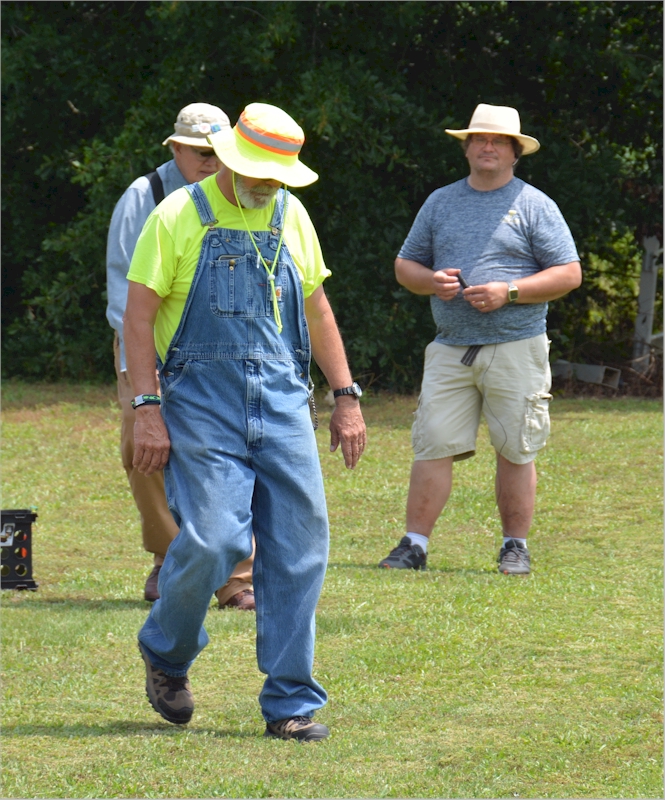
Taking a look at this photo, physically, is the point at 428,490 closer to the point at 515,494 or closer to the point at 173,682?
the point at 515,494

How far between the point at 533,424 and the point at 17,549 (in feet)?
9.11

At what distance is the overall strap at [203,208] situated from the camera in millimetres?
4219

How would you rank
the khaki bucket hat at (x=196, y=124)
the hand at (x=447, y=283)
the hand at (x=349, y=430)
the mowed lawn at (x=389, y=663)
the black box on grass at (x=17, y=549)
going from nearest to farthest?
the mowed lawn at (x=389, y=663)
the hand at (x=349, y=430)
the khaki bucket hat at (x=196, y=124)
the black box on grass at (x=17, y=549)
the hand at (x=447, y=283)

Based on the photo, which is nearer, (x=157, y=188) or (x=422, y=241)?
(x=157, y=188)

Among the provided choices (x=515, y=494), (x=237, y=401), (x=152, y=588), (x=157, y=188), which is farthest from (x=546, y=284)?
(x=237, y=401)

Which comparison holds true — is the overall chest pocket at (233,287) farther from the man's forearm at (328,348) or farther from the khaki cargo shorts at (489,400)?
the khaki cargo shorts at (489,400)

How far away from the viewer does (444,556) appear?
768 centimetres

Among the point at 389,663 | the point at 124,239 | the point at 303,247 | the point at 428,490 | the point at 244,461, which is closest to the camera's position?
the point at 244,461

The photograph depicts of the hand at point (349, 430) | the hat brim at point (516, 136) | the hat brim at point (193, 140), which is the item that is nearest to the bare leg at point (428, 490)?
the hat brim at point (516, 136)

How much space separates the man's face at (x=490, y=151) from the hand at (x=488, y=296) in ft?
2.21

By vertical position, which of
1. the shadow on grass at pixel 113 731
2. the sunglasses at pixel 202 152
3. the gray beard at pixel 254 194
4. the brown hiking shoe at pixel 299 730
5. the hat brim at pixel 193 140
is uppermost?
the hat brim at pixel 193 140

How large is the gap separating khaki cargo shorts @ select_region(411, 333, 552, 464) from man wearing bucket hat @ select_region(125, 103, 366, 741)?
2763 millimetres

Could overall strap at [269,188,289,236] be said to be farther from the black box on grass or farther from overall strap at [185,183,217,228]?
the black box on grass

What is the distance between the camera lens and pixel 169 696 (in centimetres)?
445
